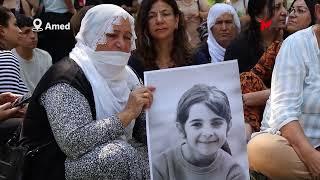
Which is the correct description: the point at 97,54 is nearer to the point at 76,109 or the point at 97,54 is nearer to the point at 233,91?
the point at 76,109

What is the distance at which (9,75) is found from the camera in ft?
14.1

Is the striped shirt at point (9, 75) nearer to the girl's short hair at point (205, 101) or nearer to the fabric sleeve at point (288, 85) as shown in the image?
the girl's short hair at point (205, 101)

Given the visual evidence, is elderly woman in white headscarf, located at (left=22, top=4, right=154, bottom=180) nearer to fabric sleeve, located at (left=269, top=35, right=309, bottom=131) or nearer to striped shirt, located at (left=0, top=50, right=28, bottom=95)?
fabric sleeve, located at (left=269, top=35, right=309, bottom=131)

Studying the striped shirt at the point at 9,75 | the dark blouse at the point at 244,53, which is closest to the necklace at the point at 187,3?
the dark blouse at the point at 244,53

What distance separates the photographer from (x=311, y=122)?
3297 mm

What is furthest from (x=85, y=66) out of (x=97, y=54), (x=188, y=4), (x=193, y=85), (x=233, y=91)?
(x=188, y=4)

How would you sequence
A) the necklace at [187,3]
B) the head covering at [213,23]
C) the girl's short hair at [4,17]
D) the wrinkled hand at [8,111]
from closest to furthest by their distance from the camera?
the wrinkled hand at [8,111] → the girl's short hair at [4,17] → the head covering at [213,23] → the necklace at [187,3]

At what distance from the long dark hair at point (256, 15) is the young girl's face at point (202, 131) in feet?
5.47

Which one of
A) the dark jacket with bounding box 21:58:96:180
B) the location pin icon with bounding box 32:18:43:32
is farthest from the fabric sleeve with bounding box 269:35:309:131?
the location pin icon with bounding box 32:18:43:32

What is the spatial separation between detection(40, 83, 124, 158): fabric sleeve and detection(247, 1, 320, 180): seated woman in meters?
0.86

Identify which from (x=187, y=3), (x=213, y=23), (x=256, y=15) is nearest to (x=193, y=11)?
(x=187, y=3)

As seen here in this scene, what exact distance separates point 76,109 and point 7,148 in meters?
0.55

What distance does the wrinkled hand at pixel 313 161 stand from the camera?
10.2 ft

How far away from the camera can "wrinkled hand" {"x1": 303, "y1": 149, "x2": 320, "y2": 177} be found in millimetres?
3113
